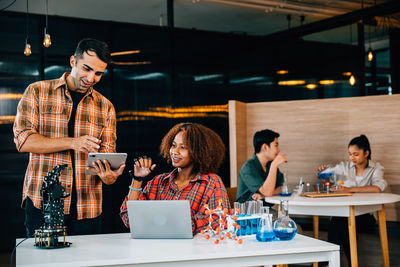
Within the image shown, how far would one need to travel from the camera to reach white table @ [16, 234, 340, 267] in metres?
2.02

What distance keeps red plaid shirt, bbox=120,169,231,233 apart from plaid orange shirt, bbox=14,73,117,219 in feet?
1.83

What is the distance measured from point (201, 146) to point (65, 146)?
38.0 inches

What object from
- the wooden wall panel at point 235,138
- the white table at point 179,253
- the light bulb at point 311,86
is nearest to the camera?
the white table at point 179,253

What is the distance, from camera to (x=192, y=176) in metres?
2.95

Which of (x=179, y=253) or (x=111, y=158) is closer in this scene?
(x=179, y=253)

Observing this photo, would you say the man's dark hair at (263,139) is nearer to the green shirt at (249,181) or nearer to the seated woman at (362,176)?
the green shirt at (249,181)

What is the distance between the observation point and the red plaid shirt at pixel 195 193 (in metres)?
2.78

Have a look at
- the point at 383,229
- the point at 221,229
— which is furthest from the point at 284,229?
the point at 383,229

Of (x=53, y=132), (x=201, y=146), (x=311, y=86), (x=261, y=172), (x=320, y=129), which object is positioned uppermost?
(x=311, y=86)

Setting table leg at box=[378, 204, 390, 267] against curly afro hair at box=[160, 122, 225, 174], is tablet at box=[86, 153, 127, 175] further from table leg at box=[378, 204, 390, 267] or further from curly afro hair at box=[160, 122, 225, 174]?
table leg at box=[378, 204, 390, 267]

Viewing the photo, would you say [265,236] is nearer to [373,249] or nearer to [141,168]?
[141,168]

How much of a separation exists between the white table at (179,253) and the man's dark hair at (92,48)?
1.93 metres

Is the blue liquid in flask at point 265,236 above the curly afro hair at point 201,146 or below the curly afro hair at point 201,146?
below

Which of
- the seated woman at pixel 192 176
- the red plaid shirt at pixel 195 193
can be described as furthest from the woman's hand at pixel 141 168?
the red plaid shirt at pixel 195 193
